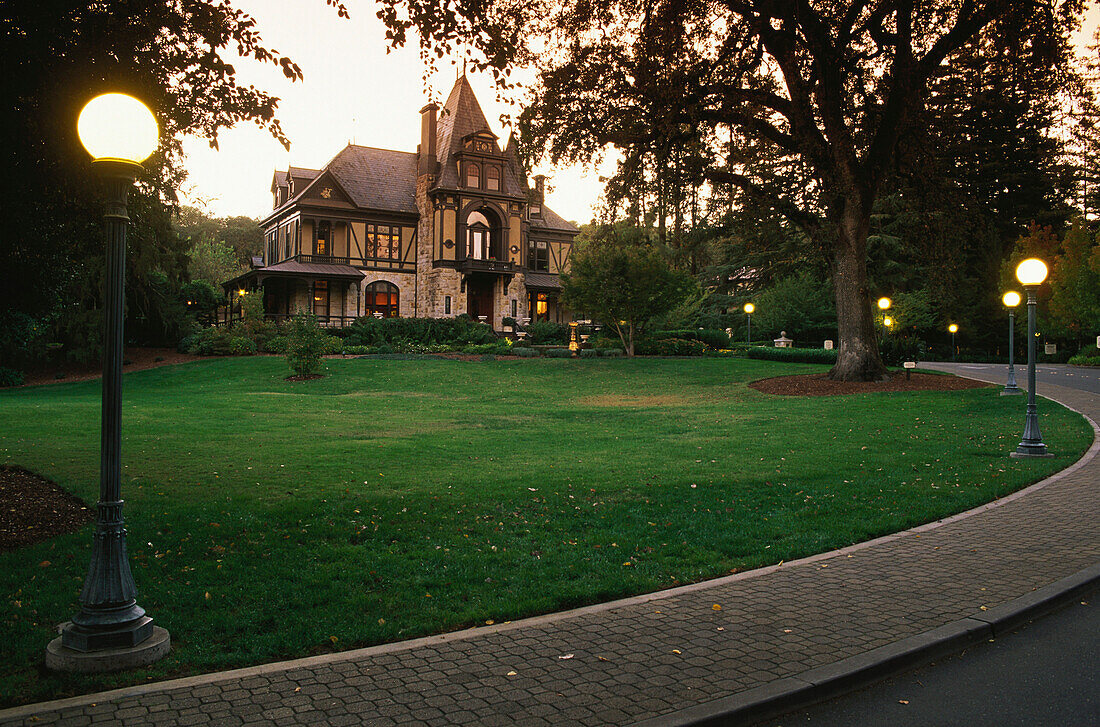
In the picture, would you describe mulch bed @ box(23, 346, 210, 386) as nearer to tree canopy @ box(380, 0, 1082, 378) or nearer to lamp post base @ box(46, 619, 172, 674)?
tree canopy @ box(380, 0, 1082, 378)

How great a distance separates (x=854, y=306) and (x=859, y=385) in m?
2.53

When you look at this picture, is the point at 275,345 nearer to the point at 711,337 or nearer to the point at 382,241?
the point at 382,241

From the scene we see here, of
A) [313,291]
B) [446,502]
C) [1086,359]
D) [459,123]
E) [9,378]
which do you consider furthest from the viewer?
[459,123]

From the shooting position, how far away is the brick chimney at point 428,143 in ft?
150

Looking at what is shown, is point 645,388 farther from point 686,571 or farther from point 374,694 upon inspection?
point 374,694

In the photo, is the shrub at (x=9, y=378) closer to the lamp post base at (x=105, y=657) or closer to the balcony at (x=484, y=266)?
the balcony at (x=484, y=266)

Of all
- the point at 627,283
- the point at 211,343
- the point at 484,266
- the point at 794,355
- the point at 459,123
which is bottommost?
the point at 794,355

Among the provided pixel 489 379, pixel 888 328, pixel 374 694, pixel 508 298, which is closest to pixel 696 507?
pixel 374 694

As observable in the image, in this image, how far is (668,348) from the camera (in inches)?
1387

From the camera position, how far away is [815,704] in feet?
13.1

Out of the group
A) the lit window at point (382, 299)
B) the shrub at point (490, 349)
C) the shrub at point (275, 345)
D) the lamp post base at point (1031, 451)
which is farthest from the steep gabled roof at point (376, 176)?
the lamp post base at point (1031, 451)

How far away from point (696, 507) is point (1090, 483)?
548 centimetres

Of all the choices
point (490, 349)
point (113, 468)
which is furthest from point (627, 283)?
point (113, 468)

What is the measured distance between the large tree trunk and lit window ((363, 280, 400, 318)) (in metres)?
28.5
